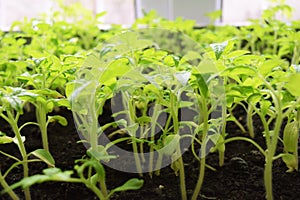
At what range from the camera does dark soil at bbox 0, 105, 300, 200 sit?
765 millimetres

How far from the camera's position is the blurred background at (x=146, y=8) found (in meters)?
2.13

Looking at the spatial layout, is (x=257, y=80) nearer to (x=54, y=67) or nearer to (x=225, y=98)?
(x=225, y=98)

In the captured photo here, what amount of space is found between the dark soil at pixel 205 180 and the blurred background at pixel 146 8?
51.7 inches

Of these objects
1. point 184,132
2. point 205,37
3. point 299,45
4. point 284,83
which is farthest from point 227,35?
point 284,83

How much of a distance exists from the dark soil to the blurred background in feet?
4.31

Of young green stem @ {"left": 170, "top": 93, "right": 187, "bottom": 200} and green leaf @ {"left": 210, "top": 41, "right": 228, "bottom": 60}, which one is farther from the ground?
green leaf @ {"left": 210, "top": 41, "right": 228, "bottom": 60}

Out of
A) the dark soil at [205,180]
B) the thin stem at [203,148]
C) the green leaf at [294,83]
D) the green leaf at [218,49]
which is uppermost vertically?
the green leaf at [218,49]

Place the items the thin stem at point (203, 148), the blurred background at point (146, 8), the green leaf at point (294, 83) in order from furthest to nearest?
the blurred background at point (146, 8) → the thin stem at point (203, 148) → the green leaf at point (294, 83)

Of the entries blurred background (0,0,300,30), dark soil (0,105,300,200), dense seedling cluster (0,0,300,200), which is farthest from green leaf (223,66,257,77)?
blurred background (0,0,300,30)

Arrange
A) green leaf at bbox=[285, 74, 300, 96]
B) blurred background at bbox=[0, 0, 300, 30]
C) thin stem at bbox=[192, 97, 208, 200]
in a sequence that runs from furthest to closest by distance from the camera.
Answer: blurred background at bbox=[0, 0, 300, 30], thin stem at bbox=[192, 97, 208, 200], green leaf at bbox=[285, 74, 300, 96]

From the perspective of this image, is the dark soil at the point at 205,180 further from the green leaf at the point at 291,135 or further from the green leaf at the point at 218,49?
the green leaf at the point at 218,49

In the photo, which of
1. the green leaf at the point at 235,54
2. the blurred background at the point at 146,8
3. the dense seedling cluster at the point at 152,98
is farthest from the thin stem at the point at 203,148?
the blurred background at the point at 146,8

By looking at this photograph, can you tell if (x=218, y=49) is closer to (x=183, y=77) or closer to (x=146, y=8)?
(x=183, y=77)

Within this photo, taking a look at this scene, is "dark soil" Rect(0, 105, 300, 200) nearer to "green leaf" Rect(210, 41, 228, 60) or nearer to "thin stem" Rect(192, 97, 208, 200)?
"thin stem" Rect(192, 97, 208, 200)
